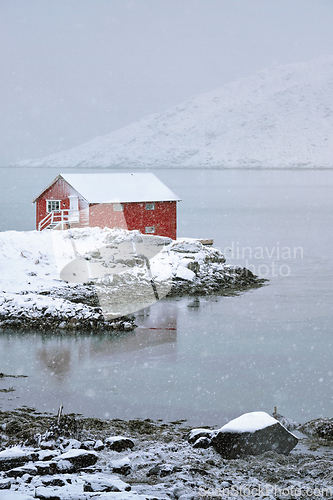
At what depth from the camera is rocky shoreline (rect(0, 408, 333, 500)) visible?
7.70 metres

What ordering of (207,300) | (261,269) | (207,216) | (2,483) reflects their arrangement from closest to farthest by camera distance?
(2,483) < (207,300) < (261,269) < (207,216)

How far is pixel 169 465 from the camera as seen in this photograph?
28.7ft

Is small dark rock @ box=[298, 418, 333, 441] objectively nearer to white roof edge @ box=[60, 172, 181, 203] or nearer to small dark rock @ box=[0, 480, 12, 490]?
small dark rock @ box=[0, 480, 12, 490]

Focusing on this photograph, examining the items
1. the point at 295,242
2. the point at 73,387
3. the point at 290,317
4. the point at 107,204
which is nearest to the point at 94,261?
the point at 107,204

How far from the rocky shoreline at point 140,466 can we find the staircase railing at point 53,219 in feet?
71.2

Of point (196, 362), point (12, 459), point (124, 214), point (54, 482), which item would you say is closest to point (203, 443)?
point (54, 482)

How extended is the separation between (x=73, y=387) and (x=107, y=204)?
19.5 m

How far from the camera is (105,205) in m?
32.2

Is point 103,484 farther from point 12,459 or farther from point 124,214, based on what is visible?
point 124,214

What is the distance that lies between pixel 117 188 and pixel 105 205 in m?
1.78

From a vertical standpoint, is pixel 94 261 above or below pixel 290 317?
above

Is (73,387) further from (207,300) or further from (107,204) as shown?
(107,204)

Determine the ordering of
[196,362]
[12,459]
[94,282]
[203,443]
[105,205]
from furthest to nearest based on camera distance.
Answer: [105,205] → [94,282] → [196,362] → [203,443] → [12,459]

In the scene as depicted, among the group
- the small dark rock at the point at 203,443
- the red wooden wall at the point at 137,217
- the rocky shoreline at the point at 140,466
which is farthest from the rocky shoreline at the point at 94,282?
the small dark rock at the point at 203,443
